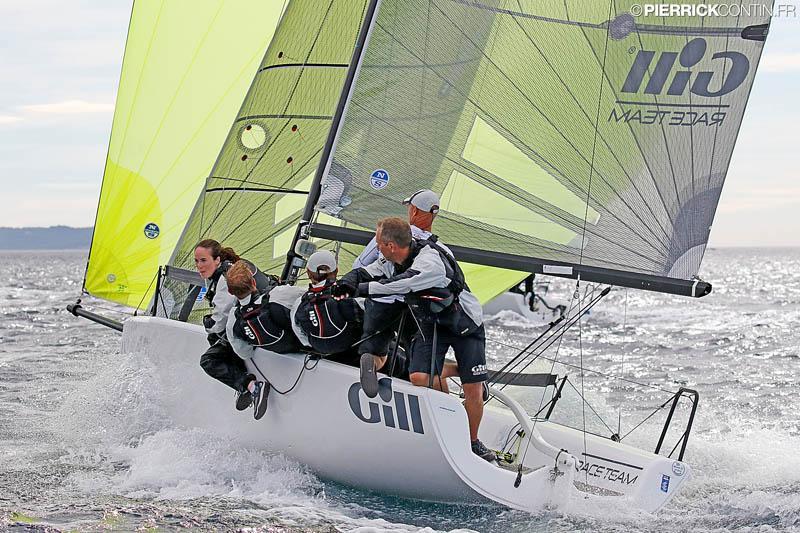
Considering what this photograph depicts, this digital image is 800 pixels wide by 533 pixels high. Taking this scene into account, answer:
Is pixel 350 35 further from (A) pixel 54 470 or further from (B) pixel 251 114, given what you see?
(A) pixel 54 470

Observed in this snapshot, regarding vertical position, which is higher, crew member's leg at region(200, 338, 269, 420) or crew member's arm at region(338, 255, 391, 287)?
crew member's arm at region(338, 255, 391, 287)

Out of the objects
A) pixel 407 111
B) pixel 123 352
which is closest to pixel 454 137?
pixel 407 111

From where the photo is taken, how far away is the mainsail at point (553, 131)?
4.49 m

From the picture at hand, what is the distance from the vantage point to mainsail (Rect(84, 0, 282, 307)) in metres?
6.94

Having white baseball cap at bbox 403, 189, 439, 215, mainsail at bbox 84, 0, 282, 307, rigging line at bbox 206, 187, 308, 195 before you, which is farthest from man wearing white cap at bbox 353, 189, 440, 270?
mainsail at bbox 84, 0, 282, 307

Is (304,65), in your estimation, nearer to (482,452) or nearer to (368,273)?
(368,273)

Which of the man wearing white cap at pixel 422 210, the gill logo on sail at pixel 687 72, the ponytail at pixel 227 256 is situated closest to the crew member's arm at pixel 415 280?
the man wearing white cap at pixel 422 210

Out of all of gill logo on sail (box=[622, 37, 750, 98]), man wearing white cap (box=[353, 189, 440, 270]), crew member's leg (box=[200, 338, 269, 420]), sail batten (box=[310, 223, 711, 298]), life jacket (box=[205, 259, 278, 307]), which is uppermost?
gill logo on sail (box=[622, 37, 750, 98])

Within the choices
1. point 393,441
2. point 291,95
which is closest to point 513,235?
point 393,441

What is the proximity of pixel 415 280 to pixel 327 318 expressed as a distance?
509 mm

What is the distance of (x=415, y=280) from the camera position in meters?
3.95

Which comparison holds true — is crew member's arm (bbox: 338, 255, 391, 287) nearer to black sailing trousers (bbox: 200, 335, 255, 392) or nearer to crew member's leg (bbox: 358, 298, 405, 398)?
crew member's leg (bbox: 358, 298, 405, 398)

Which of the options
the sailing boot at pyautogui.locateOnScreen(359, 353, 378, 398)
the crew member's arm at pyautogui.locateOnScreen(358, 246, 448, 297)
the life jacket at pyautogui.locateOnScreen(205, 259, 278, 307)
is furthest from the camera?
the life jacket at pyautogui.locateOnScreen(205, 259, 278, 307)

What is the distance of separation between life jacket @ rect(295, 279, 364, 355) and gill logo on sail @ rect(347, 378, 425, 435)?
0.74 feet
